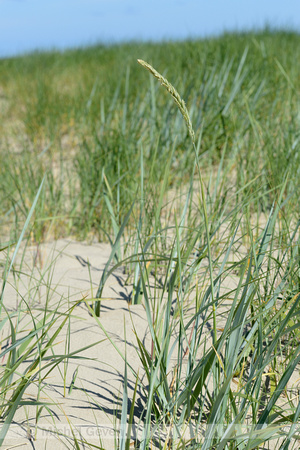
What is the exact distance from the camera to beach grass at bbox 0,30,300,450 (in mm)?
875

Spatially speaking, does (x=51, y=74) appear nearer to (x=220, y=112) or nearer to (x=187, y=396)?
(x=220, y=112)

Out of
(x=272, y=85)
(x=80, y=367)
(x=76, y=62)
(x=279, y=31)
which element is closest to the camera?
(x=80, y=367)

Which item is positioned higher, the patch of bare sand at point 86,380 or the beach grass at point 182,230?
the beach grass at point 182,230

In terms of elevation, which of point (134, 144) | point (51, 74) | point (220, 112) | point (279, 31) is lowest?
point (134, 144)

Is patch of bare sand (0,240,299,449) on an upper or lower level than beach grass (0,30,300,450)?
lower

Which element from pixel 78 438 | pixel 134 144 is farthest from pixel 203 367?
pixel 134 144

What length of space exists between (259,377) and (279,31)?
828 centimetres

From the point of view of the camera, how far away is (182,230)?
154 centimetres

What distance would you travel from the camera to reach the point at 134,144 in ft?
8.66

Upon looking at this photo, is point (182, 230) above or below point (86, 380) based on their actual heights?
above

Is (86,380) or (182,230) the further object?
(182,230)

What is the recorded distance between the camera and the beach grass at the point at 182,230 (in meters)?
0.88

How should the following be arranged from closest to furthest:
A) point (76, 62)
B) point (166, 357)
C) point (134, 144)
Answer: point (166, 357)
point (134, 144)
point (76, 62)

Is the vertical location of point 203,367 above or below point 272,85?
below
